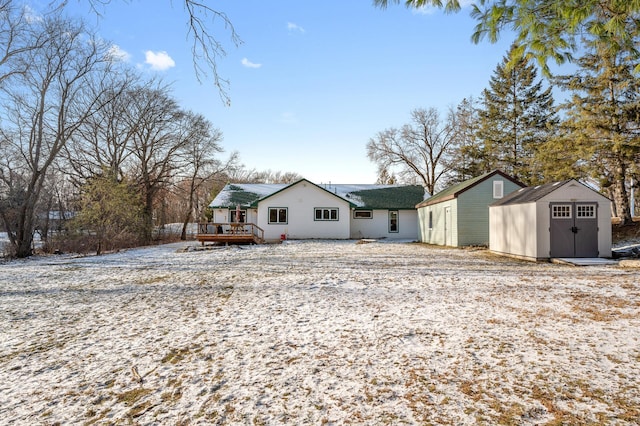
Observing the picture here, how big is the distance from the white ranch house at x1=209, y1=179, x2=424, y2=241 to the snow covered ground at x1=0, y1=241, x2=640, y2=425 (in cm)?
1647

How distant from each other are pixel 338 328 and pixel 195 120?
2821 centimetres

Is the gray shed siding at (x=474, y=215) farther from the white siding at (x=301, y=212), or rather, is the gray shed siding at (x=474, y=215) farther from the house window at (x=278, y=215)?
the house window at (x=278, y=215)

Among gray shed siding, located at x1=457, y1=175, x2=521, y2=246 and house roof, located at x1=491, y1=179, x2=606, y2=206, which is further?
gray shed siding, located at x1=457, y1=175, x2=521, y2=246

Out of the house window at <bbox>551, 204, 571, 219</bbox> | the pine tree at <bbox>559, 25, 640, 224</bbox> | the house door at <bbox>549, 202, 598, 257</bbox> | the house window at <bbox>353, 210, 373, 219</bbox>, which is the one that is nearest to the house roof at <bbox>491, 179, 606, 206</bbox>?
the house door at <bbox>549, 202, 598, 257</bbox>

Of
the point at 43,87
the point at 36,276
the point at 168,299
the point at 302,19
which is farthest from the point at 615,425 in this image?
the point at 43,87

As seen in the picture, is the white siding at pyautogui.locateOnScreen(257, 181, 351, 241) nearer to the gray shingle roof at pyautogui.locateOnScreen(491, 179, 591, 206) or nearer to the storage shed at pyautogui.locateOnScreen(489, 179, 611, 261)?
the gray shingle roof at pyautogui.locateOnScreen(491, 179, 591, 206)

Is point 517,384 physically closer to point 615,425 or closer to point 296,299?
point 615,425

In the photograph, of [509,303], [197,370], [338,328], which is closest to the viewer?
[197,370]

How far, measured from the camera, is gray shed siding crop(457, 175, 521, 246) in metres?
17.3

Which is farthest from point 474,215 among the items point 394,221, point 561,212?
point 394,221

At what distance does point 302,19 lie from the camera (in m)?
5.00

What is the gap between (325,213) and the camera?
23.9 meters

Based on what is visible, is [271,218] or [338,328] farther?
[271,218]

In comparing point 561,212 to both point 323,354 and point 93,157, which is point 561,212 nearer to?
point 323,354
